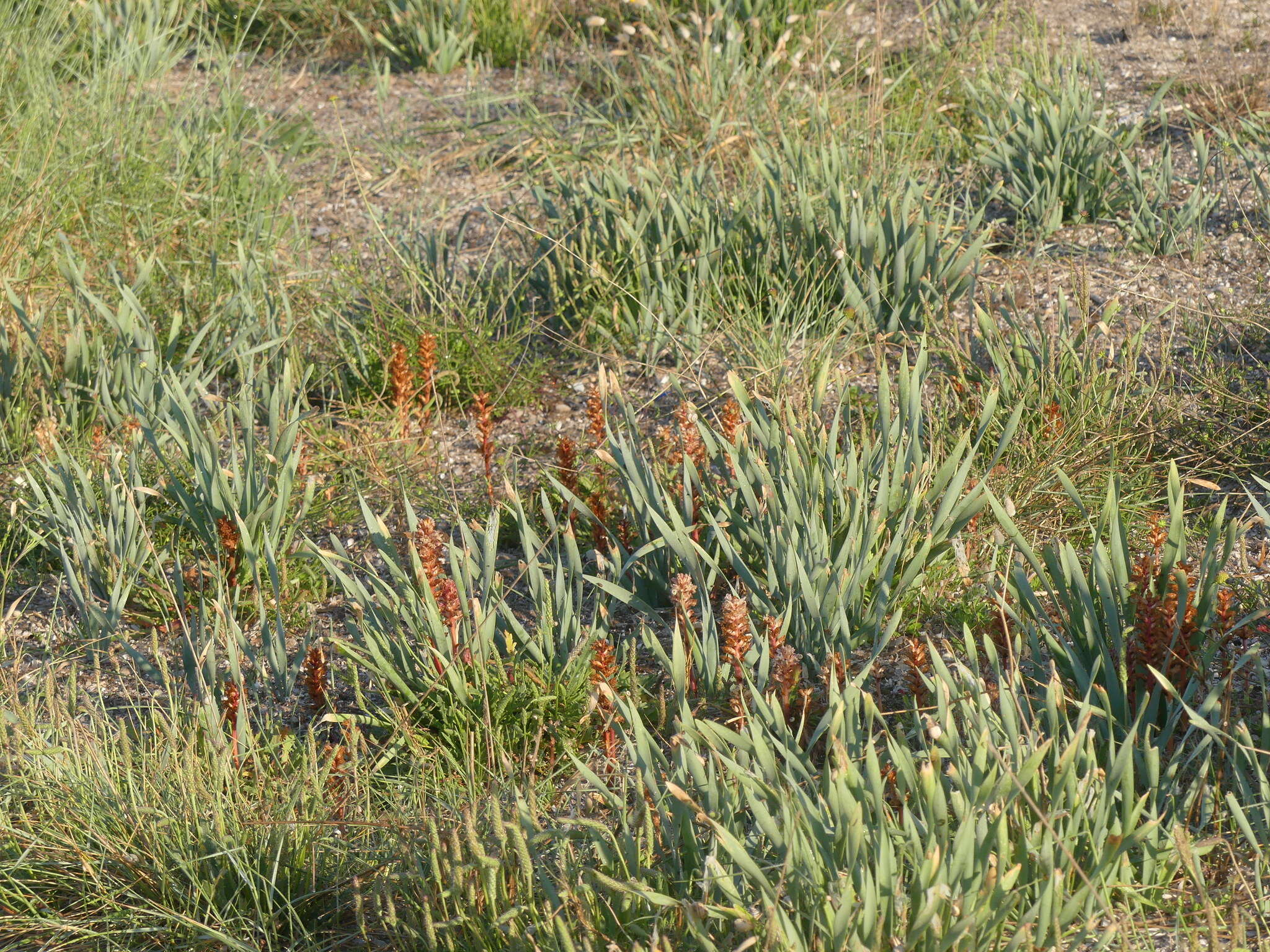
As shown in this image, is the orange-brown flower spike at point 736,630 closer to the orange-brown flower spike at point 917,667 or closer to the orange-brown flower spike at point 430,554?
the orange-brown flower spike at point 917,667

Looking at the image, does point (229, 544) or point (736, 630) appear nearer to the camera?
point (736, 630)

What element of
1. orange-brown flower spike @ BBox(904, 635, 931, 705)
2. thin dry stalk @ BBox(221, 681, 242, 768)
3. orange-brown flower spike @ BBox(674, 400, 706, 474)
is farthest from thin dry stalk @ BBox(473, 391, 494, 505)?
orange-brown flower spike @ BBox(904, 635, 931, 705)

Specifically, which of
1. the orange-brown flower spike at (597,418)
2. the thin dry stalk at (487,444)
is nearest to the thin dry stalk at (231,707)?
the thin dry stalk at (487,444)

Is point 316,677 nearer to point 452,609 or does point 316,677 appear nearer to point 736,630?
point 452,609

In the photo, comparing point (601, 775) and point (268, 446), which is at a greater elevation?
point (268, 446)

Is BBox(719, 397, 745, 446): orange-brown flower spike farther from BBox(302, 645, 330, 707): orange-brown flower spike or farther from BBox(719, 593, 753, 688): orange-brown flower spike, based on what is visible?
BBox(302, 645, 330, 707): orange-brown flower spike

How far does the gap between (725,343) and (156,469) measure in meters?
1.53

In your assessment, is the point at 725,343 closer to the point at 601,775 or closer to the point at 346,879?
the point at 601,775

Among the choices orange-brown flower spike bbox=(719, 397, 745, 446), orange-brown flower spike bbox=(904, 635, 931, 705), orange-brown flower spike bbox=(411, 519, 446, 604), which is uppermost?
orange-brown flower spike bbox=(719, 397, 745, 446)

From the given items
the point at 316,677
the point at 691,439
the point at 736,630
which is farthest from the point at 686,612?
the point at 316,677

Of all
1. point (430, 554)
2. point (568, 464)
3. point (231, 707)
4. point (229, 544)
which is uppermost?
point (430, 554)

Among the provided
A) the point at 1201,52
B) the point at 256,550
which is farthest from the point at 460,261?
the point at 1201,52

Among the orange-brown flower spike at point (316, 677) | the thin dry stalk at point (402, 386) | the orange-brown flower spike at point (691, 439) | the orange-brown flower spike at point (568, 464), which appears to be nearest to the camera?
the orange-brown flower spike at point (316, 677)

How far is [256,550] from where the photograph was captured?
8.11 ft
